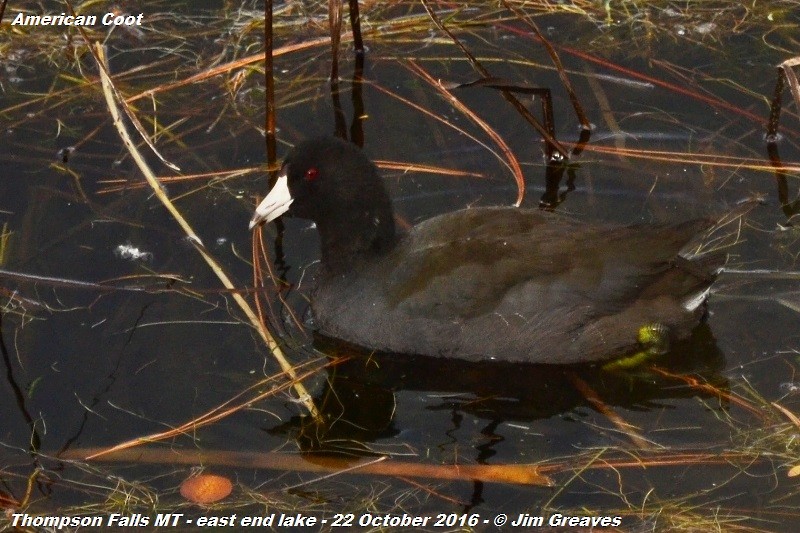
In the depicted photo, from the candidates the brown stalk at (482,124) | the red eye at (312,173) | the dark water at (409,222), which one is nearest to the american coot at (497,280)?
the red eye at (312,173)

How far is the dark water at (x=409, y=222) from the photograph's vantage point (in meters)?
4.02

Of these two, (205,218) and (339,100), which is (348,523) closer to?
(205,218)

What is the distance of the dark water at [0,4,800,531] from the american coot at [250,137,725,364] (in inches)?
5.0

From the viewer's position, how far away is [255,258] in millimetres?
4980

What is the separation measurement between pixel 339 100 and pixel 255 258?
3.97 ft

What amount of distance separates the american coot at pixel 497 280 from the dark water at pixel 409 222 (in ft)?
0.41

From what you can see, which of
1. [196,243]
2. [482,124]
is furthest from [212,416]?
[482,124]

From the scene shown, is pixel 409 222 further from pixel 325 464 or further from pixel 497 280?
pixel 325 464

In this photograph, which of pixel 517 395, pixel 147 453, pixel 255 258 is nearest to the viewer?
pixel 147 453

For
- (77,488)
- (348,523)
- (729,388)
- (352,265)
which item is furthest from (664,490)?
(77,488)

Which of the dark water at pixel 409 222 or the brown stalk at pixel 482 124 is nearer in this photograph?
the dark water at pixel 409 222

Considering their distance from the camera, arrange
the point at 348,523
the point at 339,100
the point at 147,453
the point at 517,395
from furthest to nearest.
A: the point at 339,100 < the point at 517,395 < the point at 147,453 < the point at 348,523

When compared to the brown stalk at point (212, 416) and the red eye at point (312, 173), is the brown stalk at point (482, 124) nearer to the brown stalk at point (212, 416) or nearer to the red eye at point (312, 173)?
the red eye at point (312, 173)

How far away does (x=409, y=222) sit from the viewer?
5156 millimetres
